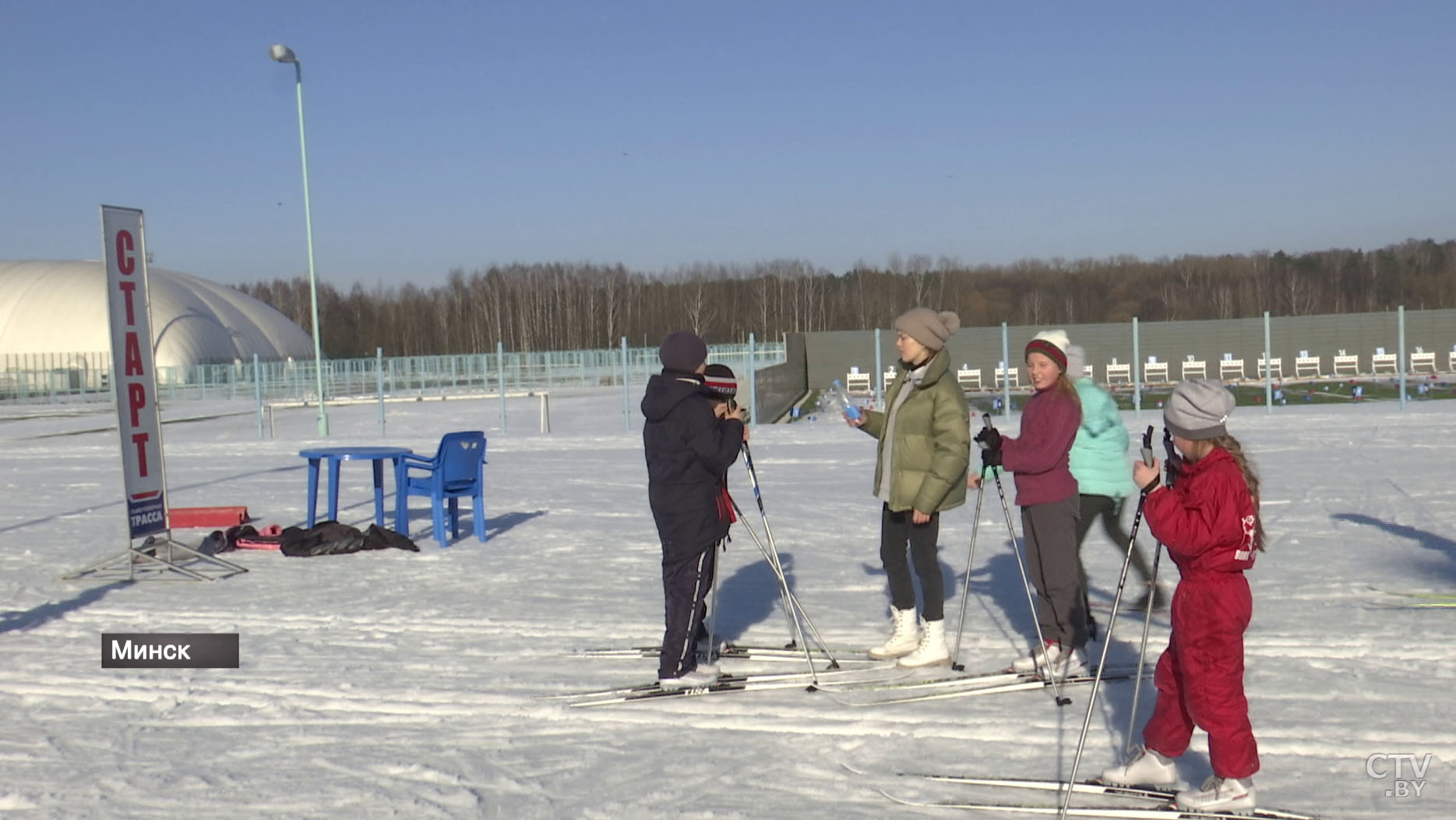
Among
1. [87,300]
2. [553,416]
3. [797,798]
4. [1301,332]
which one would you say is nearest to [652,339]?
[87,300]

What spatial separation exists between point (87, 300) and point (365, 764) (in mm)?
73712

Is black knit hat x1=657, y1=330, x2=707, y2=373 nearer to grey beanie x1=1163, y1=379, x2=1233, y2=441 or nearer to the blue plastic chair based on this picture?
grey beanie x1=1163, y1=379, x2=1233, y2=441

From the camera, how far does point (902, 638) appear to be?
234 inches

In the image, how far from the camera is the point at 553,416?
29.8 meters

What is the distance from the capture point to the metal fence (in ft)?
164

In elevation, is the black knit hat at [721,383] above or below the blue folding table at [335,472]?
above

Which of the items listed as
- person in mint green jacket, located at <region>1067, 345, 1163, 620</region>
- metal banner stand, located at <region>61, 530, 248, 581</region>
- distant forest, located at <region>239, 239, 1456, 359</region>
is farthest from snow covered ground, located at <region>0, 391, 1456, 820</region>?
distant forest, located at <region>239, 239, 1456, 359</region>

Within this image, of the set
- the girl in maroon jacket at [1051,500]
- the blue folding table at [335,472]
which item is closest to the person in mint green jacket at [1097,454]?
the girl in maroon jacket at [1051,500]

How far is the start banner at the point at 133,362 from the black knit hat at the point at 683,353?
176 inches

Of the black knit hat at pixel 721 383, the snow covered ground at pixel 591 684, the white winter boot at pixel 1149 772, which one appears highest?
the black knit hat at pixel 721 383

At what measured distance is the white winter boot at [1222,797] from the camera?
386 cm

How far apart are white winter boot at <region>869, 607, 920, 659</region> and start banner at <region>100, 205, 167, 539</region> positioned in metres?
5.35

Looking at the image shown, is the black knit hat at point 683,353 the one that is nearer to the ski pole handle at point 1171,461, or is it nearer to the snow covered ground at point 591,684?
the snow covered ground at point 591,684

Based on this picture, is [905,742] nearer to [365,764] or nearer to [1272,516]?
[365,764]
